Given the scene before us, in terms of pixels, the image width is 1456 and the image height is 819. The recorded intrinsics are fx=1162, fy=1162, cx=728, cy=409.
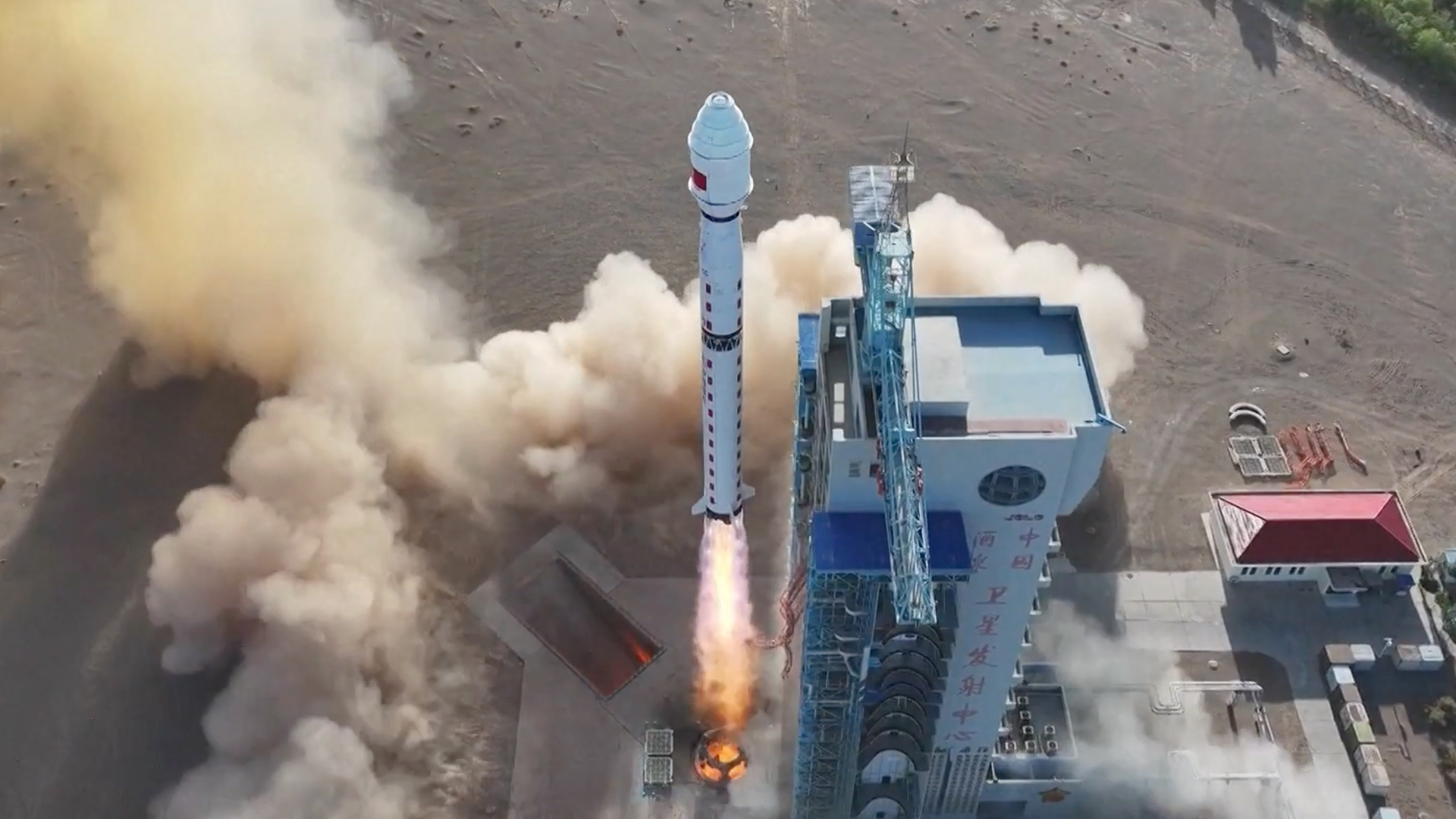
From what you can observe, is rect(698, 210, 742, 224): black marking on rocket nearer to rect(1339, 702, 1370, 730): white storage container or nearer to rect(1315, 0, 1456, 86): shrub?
rect(1339, 702, 1370, 730): white storage container

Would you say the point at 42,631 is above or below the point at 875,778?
above

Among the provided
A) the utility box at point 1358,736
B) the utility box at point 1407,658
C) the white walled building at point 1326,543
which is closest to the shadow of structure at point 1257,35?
the white walled building at point 1326,543

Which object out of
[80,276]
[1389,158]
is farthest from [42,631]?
[1389,158]

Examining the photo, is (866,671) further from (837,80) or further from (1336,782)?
(837,80)

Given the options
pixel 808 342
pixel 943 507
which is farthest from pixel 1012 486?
pixel 808 342

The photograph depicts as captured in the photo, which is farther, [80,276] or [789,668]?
[80,276]

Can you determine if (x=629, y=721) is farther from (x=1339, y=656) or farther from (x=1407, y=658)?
(x=1407, y=658)
